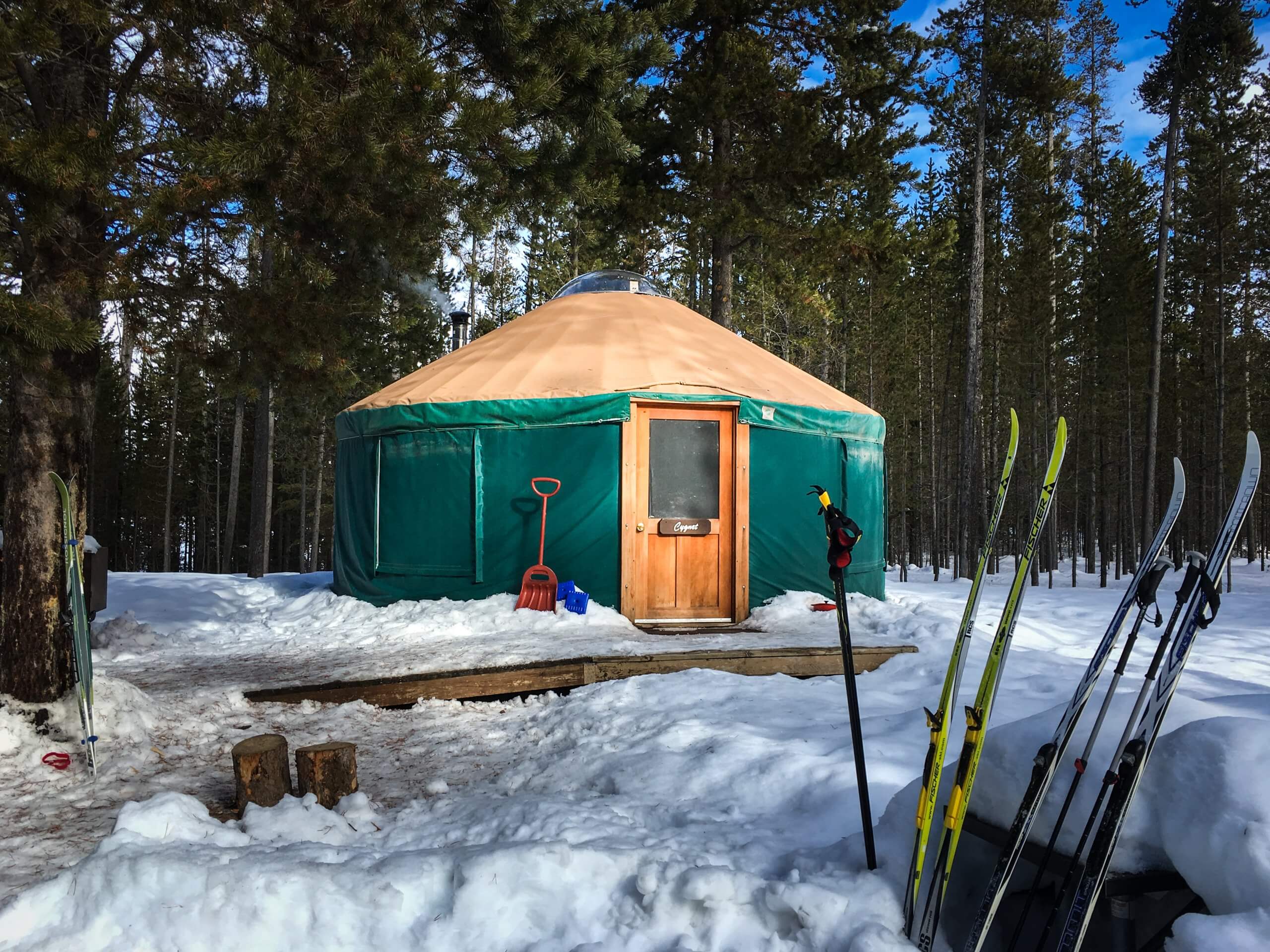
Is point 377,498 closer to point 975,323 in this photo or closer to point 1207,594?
point 1207,594

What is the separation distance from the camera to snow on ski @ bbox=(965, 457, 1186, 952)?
1.54 metres

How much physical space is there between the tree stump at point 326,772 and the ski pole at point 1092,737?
2086 millimetres


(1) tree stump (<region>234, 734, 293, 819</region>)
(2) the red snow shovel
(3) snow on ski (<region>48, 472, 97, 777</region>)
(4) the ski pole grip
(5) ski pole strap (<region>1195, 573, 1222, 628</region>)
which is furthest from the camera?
(4) the ski pole grip

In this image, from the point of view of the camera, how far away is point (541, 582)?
6.08 m

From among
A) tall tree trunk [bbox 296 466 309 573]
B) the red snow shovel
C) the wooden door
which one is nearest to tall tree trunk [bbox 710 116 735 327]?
the wooden door

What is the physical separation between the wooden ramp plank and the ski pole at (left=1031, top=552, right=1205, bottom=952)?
2.80 metres

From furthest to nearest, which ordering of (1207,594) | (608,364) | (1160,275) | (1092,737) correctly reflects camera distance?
(1160,275) < (608,364) < (1092,737) < (1207,594)

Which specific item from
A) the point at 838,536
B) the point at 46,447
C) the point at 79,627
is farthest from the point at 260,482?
the point at 838,536

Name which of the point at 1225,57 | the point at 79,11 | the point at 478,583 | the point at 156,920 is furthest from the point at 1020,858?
the point at 1225,57

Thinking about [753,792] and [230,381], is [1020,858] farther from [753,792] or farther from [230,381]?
[230,381]

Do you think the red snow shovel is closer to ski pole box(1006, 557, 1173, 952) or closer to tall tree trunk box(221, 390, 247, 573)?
ski pole box(1006, 557, 1173, 952)

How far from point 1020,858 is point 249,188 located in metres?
3.41

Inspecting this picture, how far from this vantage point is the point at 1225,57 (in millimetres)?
11211

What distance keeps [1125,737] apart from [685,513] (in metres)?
4.80
